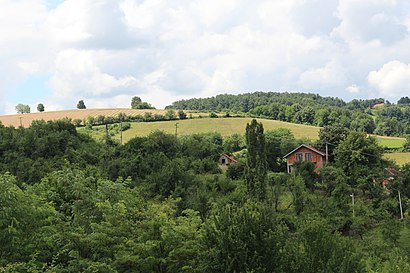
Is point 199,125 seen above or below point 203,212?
above

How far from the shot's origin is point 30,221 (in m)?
20.8

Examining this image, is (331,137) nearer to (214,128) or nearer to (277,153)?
(277,153)

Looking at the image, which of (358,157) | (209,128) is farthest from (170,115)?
(358,157)

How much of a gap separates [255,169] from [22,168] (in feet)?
88.7

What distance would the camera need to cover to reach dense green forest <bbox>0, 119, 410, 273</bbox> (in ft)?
65.4

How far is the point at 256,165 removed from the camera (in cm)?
5075

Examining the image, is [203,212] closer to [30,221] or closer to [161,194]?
[161,194]

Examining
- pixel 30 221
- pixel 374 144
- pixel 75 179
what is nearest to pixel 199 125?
pixel 374 144

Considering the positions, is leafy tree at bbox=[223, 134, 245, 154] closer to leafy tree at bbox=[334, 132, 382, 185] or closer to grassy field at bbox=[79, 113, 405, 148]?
grassy field at bbox=[79, 113, 405, 148]

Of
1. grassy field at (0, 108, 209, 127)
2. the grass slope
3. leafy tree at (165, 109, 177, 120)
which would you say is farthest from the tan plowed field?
the grass slope

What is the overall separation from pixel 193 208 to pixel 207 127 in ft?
198

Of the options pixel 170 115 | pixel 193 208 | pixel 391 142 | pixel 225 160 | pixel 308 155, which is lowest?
pixel 193 208

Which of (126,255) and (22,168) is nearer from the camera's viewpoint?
(126,255)

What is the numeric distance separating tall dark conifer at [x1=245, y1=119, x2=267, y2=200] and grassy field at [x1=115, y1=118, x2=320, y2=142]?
163 feet
